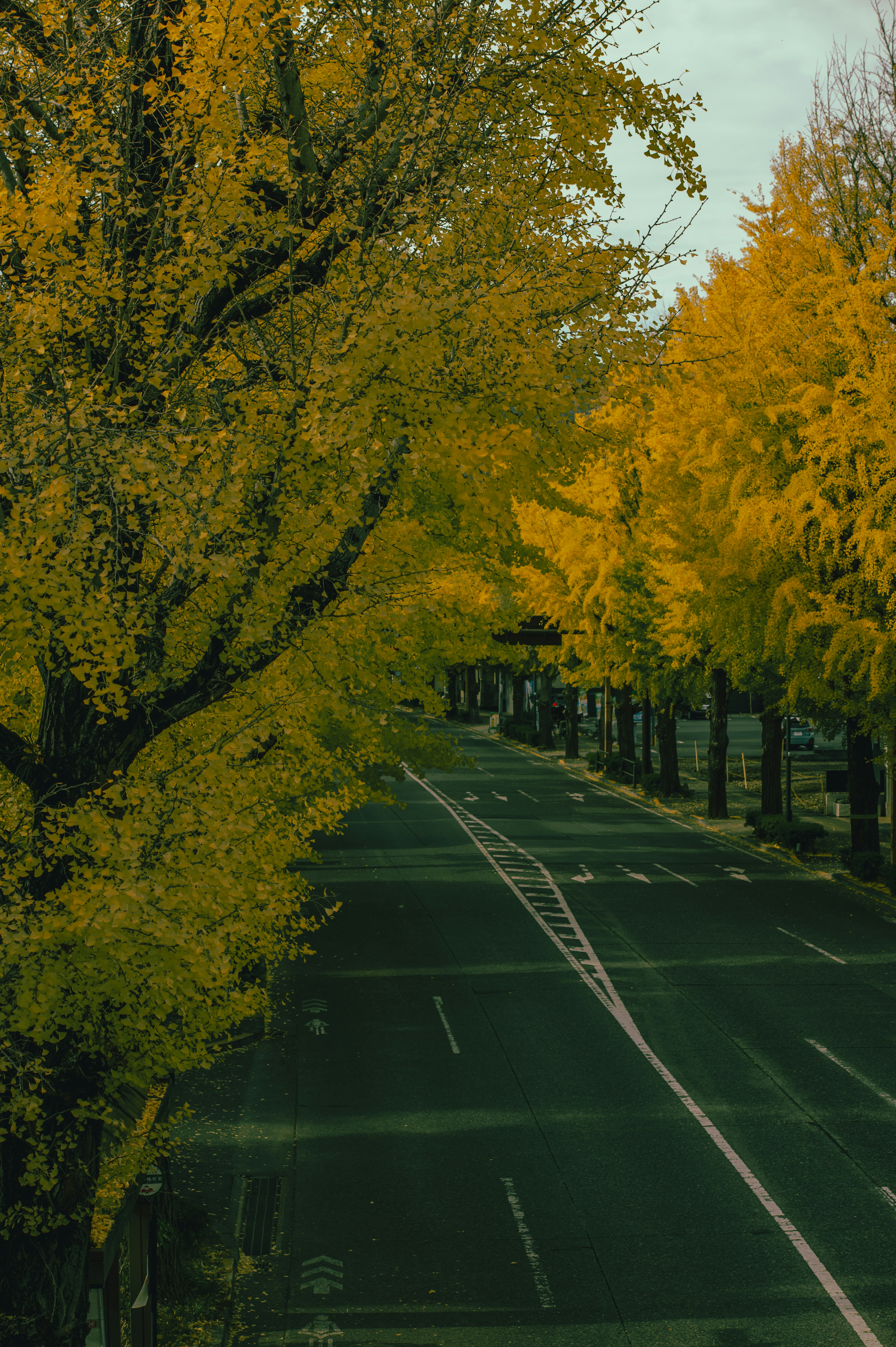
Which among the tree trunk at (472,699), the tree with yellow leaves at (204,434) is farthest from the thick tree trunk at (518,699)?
the tree with yellow leaves at (204,434)

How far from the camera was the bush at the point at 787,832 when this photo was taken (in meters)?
29.8

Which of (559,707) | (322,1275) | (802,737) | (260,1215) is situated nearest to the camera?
(322,1275)

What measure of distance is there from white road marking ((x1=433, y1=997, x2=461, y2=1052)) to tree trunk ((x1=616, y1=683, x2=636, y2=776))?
2674 centimetres

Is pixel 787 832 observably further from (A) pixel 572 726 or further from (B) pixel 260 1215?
(A) pixel 572 726

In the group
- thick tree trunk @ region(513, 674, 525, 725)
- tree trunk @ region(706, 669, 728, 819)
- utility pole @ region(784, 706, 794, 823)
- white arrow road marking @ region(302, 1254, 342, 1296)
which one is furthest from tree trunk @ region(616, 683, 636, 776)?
white arrow road marking @ region(302, 1254, 342, 1296)

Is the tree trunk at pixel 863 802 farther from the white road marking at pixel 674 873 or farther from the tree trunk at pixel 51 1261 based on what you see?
the tree trunk at pixel 51 1261

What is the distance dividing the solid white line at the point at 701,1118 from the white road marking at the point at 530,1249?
88.9 inches

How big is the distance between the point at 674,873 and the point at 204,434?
23.2 m

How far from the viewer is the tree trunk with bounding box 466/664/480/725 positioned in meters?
84.1

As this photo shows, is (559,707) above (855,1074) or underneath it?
above

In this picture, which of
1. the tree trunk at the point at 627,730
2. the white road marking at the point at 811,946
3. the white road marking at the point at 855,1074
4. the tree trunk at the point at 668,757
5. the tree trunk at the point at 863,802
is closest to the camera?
the white road marking at the point at 855,1074

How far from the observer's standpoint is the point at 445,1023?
17.2 meters

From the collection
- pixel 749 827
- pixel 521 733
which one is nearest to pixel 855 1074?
pixel 749 827

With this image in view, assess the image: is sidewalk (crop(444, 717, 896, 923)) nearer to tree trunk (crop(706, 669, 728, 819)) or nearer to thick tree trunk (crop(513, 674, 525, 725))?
tree trunk (crop(706, 669, 728, 819))
